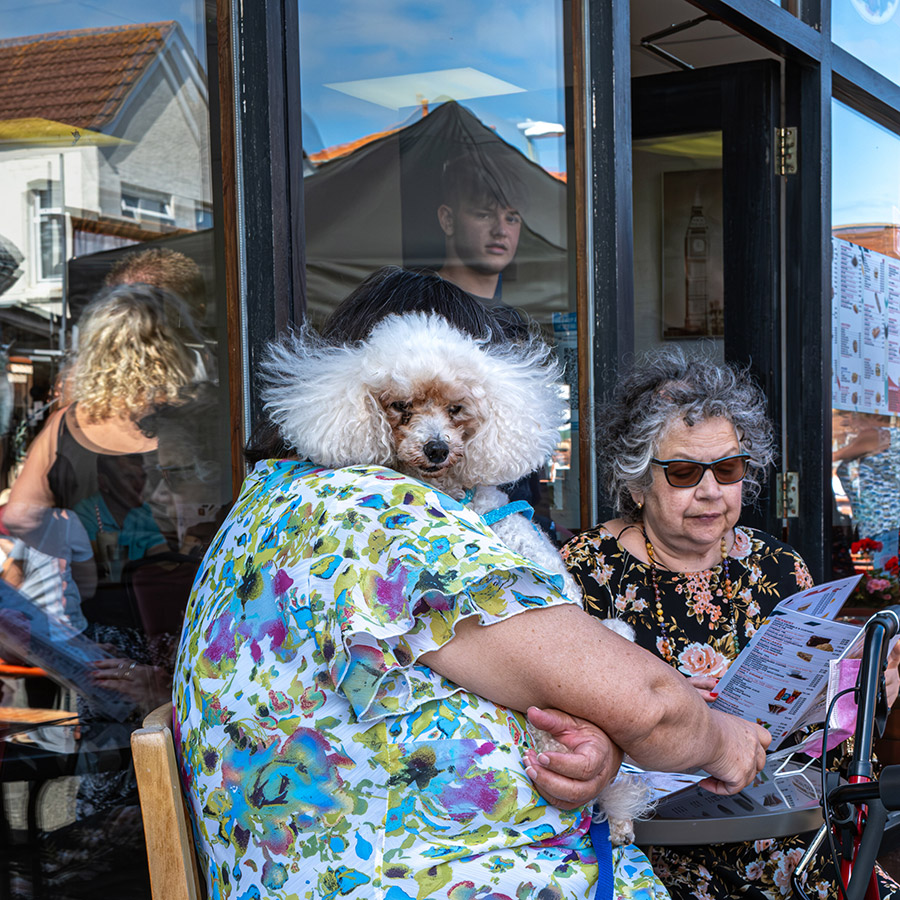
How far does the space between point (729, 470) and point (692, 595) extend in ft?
1.07

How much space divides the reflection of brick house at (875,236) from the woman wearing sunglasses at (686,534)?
2.27 m

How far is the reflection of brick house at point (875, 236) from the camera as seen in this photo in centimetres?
470

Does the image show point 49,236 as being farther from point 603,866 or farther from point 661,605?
point 603,866

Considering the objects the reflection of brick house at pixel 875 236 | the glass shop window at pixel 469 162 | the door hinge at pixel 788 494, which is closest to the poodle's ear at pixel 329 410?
the glass shop window at pixel 469 162

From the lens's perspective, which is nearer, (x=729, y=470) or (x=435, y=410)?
(x=435, y=410)

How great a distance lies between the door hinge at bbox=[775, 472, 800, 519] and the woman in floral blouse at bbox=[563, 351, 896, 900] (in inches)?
71.4

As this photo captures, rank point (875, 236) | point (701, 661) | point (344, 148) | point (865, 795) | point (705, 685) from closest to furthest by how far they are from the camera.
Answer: point (865, 795)
point (705, 685)
point (701, 661)
point (344, 148)
point (875, 236)

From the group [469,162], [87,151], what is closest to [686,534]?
[469,162]

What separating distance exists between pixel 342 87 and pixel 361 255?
55cm

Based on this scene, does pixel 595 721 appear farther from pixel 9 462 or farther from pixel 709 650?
pixel 9 462

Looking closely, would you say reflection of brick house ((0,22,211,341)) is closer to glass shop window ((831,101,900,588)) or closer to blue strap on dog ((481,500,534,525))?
blue strap on dog ((481,500,534,525))

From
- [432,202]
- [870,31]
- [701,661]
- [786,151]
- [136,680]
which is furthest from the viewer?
[870,31]

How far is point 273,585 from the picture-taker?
1.37m

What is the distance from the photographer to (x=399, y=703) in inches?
51.5
